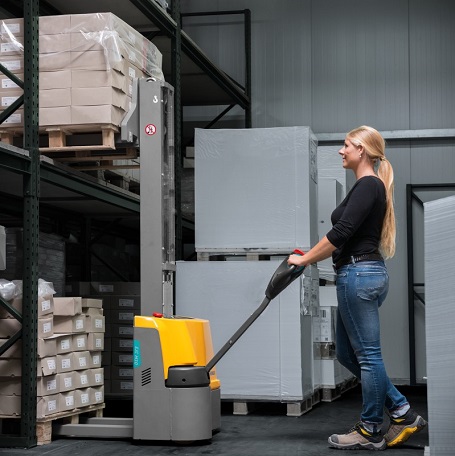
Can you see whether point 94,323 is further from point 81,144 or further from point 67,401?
point 81,144

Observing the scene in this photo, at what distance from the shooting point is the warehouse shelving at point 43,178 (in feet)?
18.9

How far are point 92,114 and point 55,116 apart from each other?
263 millimetres

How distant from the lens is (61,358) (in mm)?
6203

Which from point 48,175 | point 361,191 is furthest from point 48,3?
point 361,191

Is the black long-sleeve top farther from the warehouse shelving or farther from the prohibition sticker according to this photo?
the warehouse shelving

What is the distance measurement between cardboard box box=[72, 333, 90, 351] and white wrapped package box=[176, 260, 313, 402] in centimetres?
123

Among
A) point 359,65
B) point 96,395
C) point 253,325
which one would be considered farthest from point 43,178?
point 359,65

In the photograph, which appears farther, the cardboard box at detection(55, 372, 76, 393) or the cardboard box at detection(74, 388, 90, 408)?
the cardboard box at detection(74, 388, 90, 408)

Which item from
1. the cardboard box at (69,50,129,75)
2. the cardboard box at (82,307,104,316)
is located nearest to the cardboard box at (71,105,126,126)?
the cardboard box at (69,50,129,75)

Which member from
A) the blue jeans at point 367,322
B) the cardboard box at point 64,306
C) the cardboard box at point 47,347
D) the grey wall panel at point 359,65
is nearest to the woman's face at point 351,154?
the blue jeans at point 367,322

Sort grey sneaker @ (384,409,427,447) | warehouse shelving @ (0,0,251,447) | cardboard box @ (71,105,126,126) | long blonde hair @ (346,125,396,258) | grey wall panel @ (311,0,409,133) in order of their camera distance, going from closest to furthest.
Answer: long blonde hair @ (346,125,396,258)
grey sneaker @ (384,409,427,447)
warehouse shelving @ (0,0,251,447)
cardboard box @ (71,105,126,126)
grey wall panel @ (311,0,409,133)

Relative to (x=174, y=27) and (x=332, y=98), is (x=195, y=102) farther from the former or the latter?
(x=174, y=27)

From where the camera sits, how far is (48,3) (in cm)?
769

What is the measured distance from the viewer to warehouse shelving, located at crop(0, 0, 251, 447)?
5.75 meters
